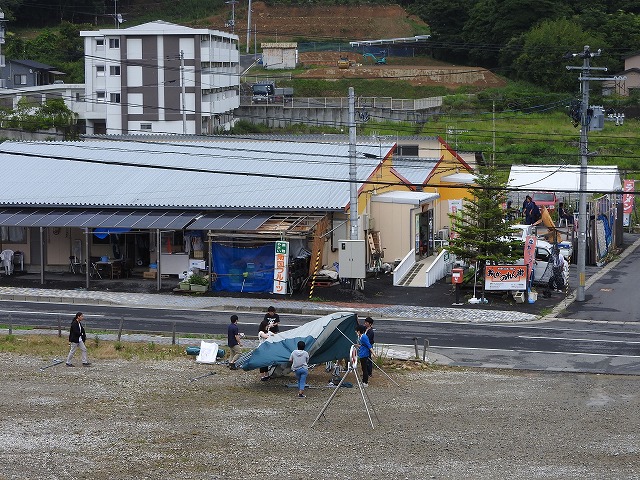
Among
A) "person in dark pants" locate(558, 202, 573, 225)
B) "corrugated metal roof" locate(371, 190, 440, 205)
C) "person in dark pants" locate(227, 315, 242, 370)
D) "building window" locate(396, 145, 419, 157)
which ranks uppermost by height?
"building window" locate(396, 145, 419, 157)

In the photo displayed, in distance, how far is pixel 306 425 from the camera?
65.6 ft

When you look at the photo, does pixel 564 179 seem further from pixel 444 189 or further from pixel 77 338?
pixel 77 338

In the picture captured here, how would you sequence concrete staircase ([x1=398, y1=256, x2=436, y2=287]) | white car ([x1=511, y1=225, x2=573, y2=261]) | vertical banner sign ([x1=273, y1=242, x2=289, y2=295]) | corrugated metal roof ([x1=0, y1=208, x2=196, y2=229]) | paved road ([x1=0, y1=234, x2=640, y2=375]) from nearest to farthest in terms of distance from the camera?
paved road ([x1=0, y1=234, x2=640, y2=375])
vertical banner sign ([x1=273, y1=242, x2=289, y2=295])
corrugated metal roof ([x1=0, y1=208, x2=196, y2=229])
white car ([x1=511, y1=225, x2=573, y2=261])
concrete staircase ([x1=398, y1=256, x2=436, y2=287])

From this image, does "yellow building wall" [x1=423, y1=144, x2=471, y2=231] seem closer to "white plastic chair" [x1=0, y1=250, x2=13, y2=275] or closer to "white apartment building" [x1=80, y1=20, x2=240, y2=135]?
"white plastic chair" [x1=0, y1=250, x2=13, y2=275]

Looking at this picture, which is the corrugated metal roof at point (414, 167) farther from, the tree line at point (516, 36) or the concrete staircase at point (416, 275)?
the tree line at point (516, 36)

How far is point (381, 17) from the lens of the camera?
134 metres

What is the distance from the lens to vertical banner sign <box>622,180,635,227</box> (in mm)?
56000

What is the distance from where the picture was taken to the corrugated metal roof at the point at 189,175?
40.2m

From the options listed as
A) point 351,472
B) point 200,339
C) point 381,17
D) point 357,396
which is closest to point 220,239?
point 200,339

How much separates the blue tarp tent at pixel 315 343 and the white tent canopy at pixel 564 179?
86.2 ft

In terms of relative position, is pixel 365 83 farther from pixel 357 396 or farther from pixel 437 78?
pixel 357 396

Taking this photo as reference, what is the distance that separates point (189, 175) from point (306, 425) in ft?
81.6

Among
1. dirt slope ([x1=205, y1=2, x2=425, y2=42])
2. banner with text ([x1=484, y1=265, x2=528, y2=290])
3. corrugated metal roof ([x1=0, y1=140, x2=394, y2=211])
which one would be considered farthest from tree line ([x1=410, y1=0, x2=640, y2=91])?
banner with text ([x1=484, y1=265, x2=528, y2=290])

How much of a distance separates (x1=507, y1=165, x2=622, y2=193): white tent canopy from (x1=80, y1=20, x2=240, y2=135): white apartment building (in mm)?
34946
